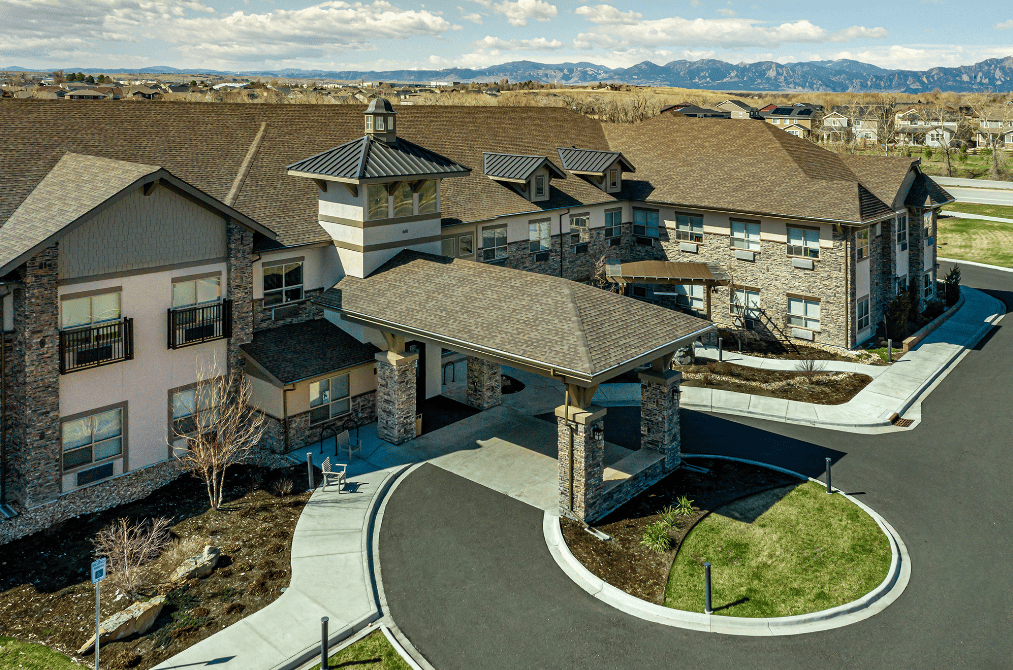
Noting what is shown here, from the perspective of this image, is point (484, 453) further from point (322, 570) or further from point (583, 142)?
point (583, 142)

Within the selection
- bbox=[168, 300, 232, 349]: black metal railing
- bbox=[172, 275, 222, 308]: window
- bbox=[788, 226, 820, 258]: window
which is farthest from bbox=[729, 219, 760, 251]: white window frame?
bbox=[172, 275, 222, 308]: window

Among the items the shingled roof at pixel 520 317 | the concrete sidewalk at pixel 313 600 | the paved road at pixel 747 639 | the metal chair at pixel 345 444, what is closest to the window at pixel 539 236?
the shingled roof at pixel 520 317

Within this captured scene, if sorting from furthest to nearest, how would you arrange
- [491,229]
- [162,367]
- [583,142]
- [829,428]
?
[583,142], [491,229], [829,428], [162,367]

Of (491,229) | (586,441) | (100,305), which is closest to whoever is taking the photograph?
(586,441)

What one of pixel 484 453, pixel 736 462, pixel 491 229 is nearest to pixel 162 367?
pixel 484 453

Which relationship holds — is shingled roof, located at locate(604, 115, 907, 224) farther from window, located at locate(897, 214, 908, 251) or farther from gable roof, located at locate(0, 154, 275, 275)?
gable roof, located at locate(0, 154, 275, 275)

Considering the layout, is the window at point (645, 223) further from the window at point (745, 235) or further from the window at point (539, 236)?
the window at point (539, 236)

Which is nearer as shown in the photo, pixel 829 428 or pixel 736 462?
pixel 736 462
